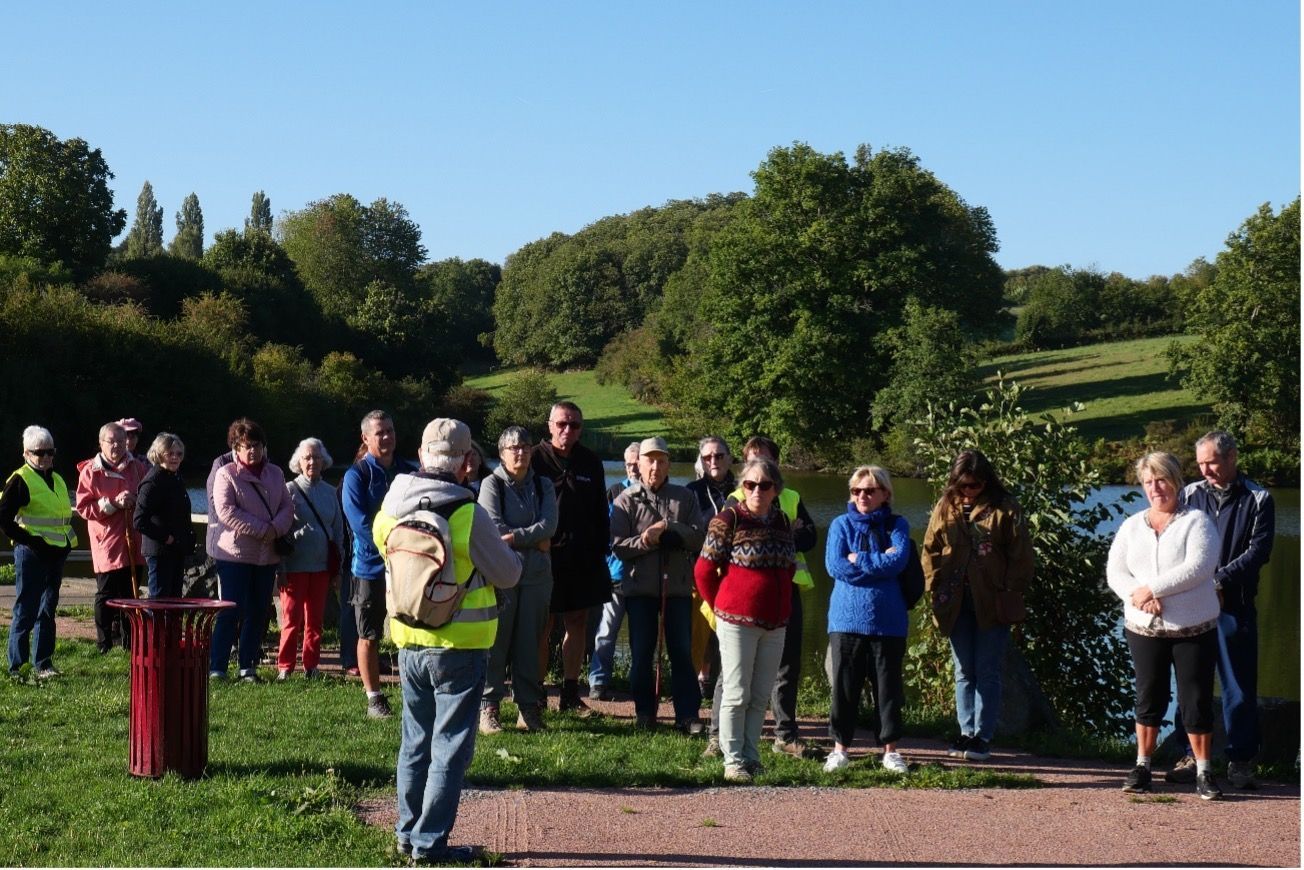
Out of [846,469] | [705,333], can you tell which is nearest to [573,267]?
[705,333]

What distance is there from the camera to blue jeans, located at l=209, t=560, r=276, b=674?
1060cm

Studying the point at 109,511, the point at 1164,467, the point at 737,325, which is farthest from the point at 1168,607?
the point at 737,325

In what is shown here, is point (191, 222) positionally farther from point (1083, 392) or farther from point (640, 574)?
point (640, 574)

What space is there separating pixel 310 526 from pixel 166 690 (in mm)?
Answer: 3746

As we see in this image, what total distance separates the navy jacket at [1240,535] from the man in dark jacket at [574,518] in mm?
3641

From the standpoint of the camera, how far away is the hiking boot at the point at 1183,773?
27.6 feet

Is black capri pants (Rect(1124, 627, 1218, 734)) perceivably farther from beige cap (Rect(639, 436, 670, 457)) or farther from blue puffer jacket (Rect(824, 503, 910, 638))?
beige cap (Rect(639, 436, 670, 457))

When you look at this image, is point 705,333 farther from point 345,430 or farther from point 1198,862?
point 1198,862

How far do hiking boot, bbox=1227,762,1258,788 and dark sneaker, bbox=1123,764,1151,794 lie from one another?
63 centimetres

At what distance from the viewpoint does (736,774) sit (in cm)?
792

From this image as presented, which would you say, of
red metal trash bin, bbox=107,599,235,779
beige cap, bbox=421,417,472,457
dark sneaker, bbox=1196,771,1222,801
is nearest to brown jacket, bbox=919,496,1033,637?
dark sneaker, bbox=1196,771,1222,801

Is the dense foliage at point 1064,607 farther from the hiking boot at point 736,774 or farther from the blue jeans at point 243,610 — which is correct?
the blue jeans at point 243,610

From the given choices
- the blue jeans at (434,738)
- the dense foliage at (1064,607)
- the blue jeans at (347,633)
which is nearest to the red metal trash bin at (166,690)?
the blue jeans at (434,738)

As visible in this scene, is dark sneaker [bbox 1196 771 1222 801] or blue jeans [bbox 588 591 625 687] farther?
blue jeans [bbox 588 591 625 687]
